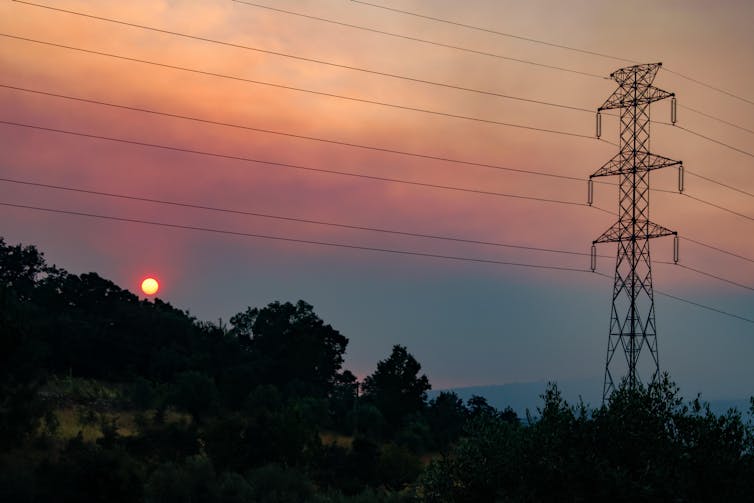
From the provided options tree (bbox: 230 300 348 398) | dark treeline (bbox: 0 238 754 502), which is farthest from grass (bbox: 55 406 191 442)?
tree (bbox: 230 300 348 398)

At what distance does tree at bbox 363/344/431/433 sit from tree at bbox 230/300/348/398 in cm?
1086

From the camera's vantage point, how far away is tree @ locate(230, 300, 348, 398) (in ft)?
466

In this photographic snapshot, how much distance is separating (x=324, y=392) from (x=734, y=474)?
113393 mm

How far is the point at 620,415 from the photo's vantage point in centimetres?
4119

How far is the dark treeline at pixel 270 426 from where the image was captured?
131ft

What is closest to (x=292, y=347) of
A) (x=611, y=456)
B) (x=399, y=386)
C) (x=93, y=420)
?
(x=399, y=386)

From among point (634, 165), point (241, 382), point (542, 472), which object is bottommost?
point (542, 472)

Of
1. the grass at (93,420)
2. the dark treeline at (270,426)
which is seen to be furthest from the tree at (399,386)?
the grass at (93,420)

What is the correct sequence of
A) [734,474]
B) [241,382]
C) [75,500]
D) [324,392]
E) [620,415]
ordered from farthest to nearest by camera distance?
1. [324,392]
2. [241,382]
3. [75,500]
4. [620,415]
5. [734,474]

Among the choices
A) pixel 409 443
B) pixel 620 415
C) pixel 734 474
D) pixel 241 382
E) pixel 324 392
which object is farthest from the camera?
pixel 324 392

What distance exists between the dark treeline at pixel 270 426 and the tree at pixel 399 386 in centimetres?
33

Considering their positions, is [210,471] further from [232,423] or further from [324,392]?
[324,392]

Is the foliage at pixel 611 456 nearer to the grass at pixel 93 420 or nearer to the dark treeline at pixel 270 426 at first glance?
the dark treeline at pixel 270 426

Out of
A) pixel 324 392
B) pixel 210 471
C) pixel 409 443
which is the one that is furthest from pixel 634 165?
pixel 324 392
